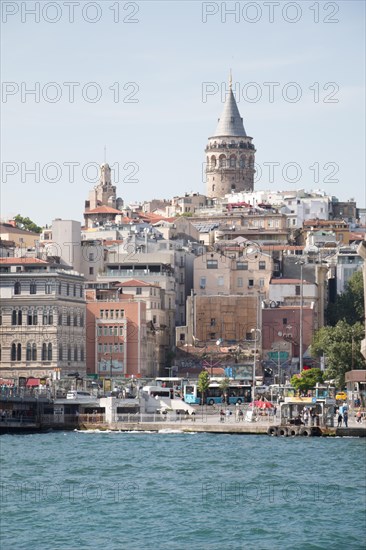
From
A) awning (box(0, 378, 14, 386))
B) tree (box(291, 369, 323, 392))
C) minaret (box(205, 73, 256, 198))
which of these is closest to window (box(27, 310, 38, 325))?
awning (box(0, 378, 14, 386))

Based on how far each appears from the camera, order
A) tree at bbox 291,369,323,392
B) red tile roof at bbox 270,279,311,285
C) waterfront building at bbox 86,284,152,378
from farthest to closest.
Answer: red tile roof at bbox 270,279,311,285 < waterfront building at bbox 86,284,152,378 < tree at bbox 291,369,323,392

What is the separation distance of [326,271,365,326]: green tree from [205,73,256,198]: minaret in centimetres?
7122

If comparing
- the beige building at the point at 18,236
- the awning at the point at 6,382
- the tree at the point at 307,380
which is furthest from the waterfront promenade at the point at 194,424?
the beige building at the point at 18,236

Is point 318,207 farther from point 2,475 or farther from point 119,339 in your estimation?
point 2,475

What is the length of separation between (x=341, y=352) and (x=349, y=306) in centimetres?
2174

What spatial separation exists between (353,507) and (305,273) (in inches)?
3009

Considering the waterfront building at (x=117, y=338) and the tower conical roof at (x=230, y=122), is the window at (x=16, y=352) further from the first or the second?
the tower conical roof at (x=230, y=122)

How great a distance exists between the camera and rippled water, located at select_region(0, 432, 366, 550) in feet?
139

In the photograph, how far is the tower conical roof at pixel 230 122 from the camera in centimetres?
19288

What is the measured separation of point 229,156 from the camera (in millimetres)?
192625

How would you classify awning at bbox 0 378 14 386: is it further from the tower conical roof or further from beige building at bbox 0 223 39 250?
the tower conical roof

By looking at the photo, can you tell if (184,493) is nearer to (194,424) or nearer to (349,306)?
(194,424)

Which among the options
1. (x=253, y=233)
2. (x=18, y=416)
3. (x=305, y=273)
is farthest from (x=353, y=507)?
(x=253, y=233)

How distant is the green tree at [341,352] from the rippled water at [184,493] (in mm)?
22803
